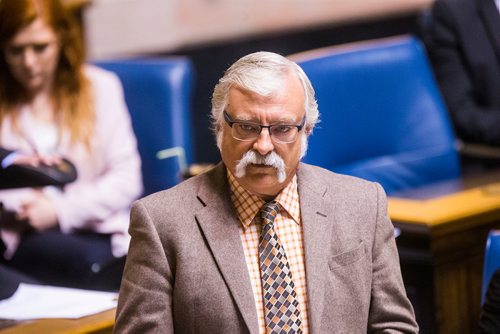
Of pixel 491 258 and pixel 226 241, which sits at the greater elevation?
pixel 226 241

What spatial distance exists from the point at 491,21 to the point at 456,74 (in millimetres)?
269

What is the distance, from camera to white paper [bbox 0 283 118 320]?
2.08m

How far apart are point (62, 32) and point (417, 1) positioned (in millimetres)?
3319

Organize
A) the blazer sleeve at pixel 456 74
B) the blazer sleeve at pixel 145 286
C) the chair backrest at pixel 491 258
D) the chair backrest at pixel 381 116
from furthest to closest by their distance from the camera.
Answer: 1. the blazer sleeve at pixel 456 74
2. the chair backrest at pixel 381 116
3. the chair backrest at pixel 491 258
4. the blazer sleeve at pixel 145 286

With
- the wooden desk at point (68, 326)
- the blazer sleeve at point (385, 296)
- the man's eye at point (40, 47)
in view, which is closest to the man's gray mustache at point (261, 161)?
the blazer sleeve at point (385, 296)

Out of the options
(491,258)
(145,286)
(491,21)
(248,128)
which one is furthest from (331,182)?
(491,21)

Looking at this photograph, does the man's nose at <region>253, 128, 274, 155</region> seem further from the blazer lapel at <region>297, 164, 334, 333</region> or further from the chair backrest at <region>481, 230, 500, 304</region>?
the chair backrest at <region>481, 230, 500, 304</region>

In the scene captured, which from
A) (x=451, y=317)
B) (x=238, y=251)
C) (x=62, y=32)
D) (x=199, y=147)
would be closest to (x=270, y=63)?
(x=238, y=251)

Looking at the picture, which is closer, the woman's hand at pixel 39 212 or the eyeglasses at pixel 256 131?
the eyeglasses at pixel 256 131

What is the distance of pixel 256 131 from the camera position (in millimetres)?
1803

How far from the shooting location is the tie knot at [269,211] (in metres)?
1.85

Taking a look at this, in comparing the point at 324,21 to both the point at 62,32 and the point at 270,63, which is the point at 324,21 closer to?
the point at 62,32

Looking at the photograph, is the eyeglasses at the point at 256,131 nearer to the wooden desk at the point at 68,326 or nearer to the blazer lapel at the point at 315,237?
the blazer lapel at the point at 315,237

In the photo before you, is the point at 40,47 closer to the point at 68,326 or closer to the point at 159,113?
the point at 159,113
